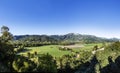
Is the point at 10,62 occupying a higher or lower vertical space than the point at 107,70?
higher

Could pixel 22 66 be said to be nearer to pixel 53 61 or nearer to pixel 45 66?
pixel 45 66

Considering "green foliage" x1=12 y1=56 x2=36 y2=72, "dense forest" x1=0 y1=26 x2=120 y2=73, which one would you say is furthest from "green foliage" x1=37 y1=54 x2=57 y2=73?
"green foliage" x1=12 y1=56 x2=36 y2=72

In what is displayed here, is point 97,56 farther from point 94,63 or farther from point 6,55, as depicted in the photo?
point 6,55

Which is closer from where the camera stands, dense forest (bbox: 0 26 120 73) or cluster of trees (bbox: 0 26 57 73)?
cluster of trees (bbox: 0 26 57 73)

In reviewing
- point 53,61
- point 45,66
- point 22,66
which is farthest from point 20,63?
point 53,61

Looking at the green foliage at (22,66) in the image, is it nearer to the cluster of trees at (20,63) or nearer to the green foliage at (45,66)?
the cluster of trees at (20,63)

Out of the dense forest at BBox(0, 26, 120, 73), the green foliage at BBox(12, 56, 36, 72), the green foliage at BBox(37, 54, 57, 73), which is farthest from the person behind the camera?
the green foliage at BBox(37, 54, 57, 73)

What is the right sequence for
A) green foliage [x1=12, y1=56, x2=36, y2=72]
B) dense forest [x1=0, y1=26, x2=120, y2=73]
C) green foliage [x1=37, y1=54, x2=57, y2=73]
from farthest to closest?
green foliage [x1=37, y1=54, x2=57, y2=73] → dense forest [x1=0, y1=26, x2=120, y2=73] → green foliage [x1=12, y1=56, x2=36, y2=72]

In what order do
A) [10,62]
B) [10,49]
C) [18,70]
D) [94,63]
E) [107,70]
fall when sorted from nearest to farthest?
[18,70] < [10,62] < [10,49] < [107,70] < [94,63]

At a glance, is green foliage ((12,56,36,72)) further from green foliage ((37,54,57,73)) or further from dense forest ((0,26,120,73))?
green foliage ((37,54,57,73))

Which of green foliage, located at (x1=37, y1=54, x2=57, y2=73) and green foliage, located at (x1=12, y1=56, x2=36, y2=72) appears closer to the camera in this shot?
green foliage, located at (x1=12, y1=56, x2=36, y2=72)

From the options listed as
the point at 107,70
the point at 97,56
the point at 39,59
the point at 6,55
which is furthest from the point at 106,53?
the point at 6,55
